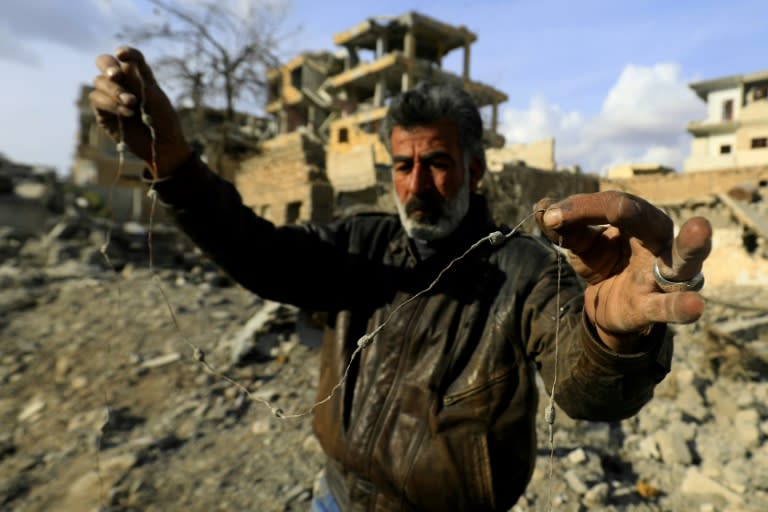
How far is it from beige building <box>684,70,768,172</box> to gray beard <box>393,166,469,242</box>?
29.4m

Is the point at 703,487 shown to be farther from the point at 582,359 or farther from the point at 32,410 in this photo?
the point at 32,410

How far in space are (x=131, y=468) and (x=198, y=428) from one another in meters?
0.69

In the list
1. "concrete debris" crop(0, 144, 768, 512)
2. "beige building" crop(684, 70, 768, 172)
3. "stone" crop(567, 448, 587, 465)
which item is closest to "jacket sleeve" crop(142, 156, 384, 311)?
"concrete debris" crop(0, 144, 768, 512)

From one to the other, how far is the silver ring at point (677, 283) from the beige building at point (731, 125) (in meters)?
30.2

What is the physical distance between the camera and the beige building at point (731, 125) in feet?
86.7

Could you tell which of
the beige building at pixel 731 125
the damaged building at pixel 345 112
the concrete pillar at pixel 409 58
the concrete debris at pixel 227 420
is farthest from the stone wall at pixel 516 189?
the beige building at pixel 731 125

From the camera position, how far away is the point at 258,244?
1.84m

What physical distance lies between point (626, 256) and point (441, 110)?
114 cm

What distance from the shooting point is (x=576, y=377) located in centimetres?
123

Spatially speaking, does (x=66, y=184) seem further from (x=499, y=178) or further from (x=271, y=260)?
(x=271, y=260)

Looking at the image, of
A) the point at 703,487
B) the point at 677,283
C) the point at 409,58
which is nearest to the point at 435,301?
the point at 677,283

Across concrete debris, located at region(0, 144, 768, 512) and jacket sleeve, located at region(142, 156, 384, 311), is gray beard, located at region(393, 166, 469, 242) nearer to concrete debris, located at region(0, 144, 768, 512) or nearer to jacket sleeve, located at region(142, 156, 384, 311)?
jacket sleeve, located at region(142, 156, 384, 311)

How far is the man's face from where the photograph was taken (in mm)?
1912

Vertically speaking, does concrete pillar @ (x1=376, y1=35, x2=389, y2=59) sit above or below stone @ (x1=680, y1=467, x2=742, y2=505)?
above
